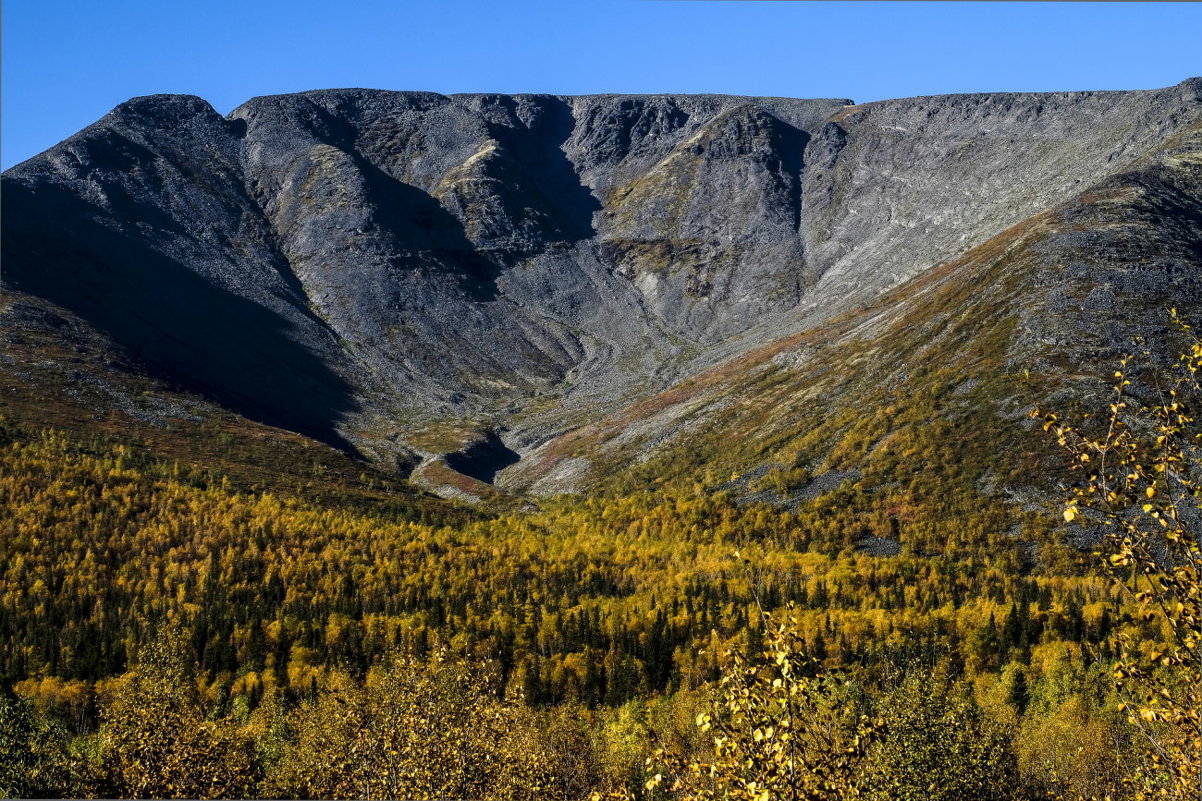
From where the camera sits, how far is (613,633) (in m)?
110

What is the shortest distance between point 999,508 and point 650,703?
57.6m

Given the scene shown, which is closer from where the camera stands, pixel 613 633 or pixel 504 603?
pixel 613 633

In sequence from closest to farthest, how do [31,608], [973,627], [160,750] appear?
1. [160,750]
2. [973,627]
3. [31,608]

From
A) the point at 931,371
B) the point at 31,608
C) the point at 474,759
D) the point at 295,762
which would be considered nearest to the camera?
the point at 474,759

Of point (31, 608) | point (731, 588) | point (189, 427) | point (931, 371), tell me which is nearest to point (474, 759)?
point (731, 588)

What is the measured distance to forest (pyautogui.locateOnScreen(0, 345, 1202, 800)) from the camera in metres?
15.7

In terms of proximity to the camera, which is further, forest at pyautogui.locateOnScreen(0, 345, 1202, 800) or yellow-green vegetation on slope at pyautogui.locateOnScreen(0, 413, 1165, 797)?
yellow-green vegetation on slope at pyautogui.locateOnScreen(0, 413, 1165, 797)

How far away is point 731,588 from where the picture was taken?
123500 mm

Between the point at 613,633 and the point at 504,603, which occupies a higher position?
the point at 504,603

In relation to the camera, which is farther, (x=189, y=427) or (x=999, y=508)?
(x=189, y=427)

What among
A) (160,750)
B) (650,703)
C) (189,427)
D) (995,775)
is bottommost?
(650,703)

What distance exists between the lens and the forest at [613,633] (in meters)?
15.7

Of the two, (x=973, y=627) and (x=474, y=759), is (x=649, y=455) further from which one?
(x=474, y=759)

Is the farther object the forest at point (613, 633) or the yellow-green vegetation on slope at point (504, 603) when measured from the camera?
the yellow-green vegetation on slope at point (504, 603)
